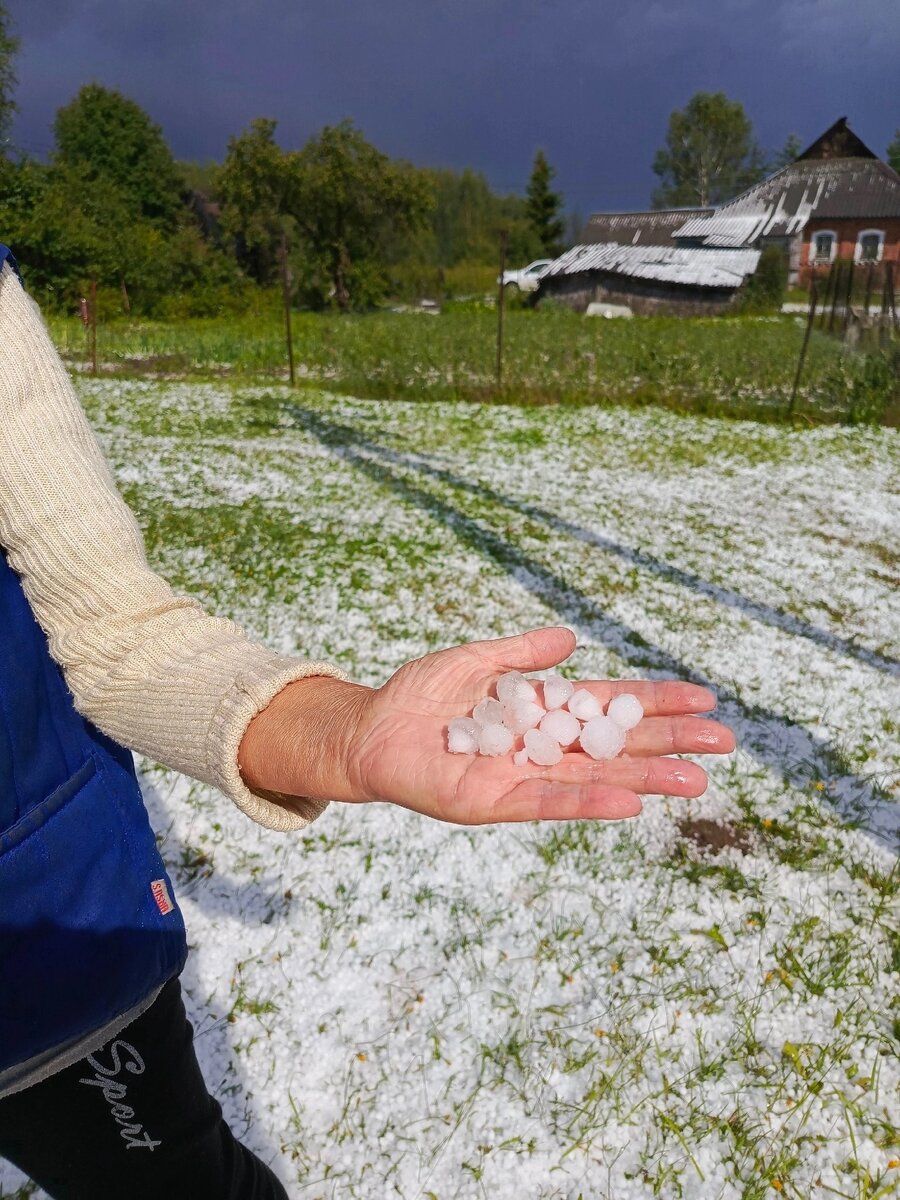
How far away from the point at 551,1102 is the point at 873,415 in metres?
11.5

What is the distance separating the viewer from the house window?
34.4m

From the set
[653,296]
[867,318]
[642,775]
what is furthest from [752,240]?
[642,775]

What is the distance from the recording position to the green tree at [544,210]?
5106cm

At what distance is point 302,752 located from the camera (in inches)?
50.9

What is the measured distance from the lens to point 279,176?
34.2 meters

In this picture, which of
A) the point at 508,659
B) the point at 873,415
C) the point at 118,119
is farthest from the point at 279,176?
the point at 508,659

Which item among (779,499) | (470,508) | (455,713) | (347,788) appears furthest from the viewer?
(779,499)

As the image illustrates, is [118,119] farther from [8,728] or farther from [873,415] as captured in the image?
[8,728]

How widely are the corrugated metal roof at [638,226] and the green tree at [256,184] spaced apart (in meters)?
15.9

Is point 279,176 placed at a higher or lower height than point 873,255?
higher

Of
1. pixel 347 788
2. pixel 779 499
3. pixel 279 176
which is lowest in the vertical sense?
pixel 779 499

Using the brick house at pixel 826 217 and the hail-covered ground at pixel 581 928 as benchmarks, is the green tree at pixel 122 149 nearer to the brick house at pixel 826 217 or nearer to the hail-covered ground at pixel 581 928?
the brick house at pixel 826 217

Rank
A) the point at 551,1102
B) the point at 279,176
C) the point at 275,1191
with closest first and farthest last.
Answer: the point at 275,1191 < the point at 551,1102 < the point at 279,176

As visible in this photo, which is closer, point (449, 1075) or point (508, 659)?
point (508, 659)
